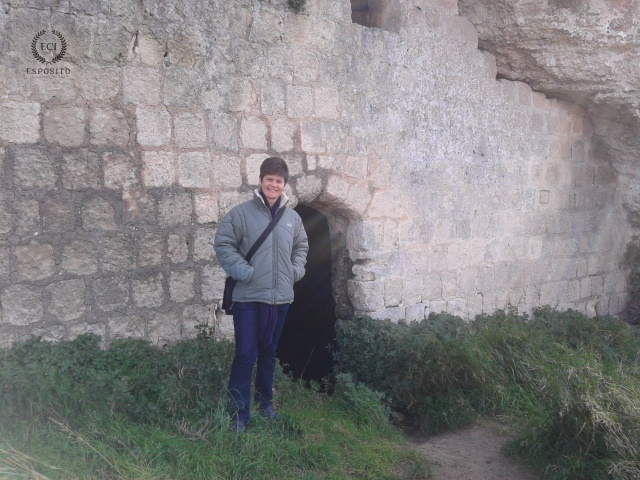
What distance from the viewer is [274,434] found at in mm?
4422

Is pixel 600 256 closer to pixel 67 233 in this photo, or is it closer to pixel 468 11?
pixel 468 11

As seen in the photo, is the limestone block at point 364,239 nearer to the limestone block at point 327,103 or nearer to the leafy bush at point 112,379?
the limestone block at point 327,103

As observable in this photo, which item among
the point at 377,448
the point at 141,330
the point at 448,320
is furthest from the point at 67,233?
the point at 448,320

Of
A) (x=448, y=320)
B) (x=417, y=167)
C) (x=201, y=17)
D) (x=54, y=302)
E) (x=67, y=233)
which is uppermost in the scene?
(x=201, y=17)

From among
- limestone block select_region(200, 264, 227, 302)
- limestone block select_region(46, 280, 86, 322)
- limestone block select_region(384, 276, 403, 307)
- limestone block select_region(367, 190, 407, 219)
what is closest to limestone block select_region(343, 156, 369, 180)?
limestone block select_region(367, 190, 407, 219)

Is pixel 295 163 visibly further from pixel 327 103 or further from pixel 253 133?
pixel 327 103

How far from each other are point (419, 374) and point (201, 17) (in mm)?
3226

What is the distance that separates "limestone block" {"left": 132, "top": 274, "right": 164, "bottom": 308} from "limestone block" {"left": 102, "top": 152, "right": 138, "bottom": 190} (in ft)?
2.21

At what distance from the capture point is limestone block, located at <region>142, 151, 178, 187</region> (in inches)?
190

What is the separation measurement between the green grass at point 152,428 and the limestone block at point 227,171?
46.2 inches

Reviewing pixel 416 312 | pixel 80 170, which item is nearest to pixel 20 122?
pixel 80 170

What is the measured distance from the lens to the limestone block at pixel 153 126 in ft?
15.7

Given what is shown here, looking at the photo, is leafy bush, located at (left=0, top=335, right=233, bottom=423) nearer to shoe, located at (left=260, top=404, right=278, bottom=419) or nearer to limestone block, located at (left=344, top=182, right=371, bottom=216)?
shoe, located at (left=260, top=404, right=278, bottom=419)

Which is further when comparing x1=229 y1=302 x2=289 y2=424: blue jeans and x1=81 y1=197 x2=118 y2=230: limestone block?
x1=81 y1=197 x2=118 y2=230: limestone block
